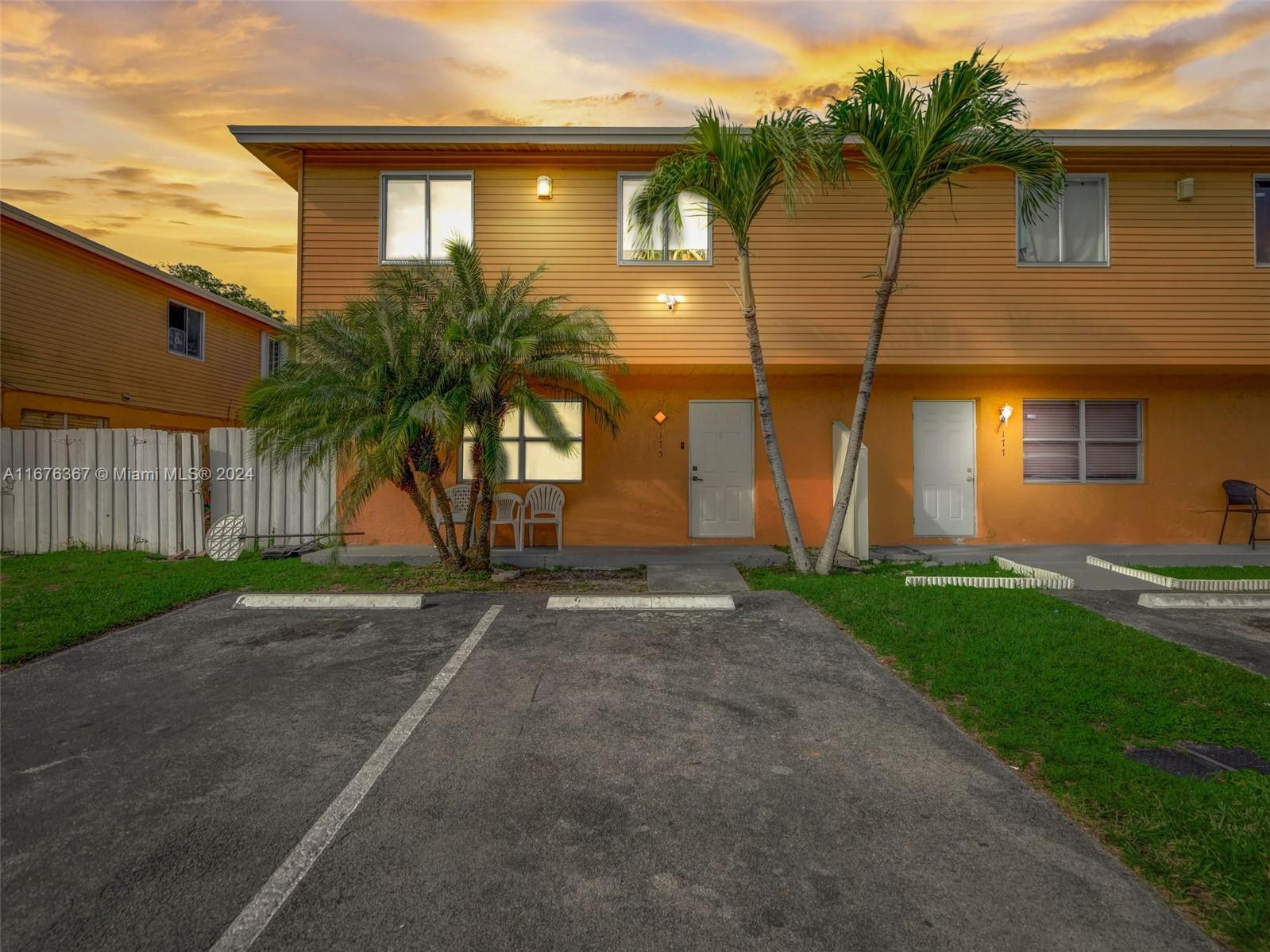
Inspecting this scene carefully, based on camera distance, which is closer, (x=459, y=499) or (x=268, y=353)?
(x=459, y=499)

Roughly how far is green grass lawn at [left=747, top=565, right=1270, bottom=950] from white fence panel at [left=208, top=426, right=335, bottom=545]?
25.3 ft

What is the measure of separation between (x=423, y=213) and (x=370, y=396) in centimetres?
418

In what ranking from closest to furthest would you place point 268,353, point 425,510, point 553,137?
1. point 425,510
2. point 553,137
3. point 268,353

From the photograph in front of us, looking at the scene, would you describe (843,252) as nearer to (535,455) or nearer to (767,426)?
(767,426)

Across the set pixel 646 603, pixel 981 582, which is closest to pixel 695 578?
pixel 646 603

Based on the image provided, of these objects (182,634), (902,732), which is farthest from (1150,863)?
(182,634)

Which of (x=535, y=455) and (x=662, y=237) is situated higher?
(x=662, y=237)

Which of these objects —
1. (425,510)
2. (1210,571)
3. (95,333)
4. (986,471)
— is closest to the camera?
(425,510)

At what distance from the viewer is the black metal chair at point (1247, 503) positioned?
9.77 m

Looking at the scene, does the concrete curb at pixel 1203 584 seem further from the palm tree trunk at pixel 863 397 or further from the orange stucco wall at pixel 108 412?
the orange stucco wall at pixel 108 412

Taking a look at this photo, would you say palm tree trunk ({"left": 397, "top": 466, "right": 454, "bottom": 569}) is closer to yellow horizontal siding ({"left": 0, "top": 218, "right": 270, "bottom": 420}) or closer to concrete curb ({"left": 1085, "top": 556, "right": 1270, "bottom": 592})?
concrete curb ({"left": 1085, "top": 556, "right": 1270, "bottom": 592})

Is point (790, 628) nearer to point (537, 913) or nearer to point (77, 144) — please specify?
point (537, 913)

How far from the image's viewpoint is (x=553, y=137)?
8.88 m

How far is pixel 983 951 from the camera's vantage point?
74.5 inches
